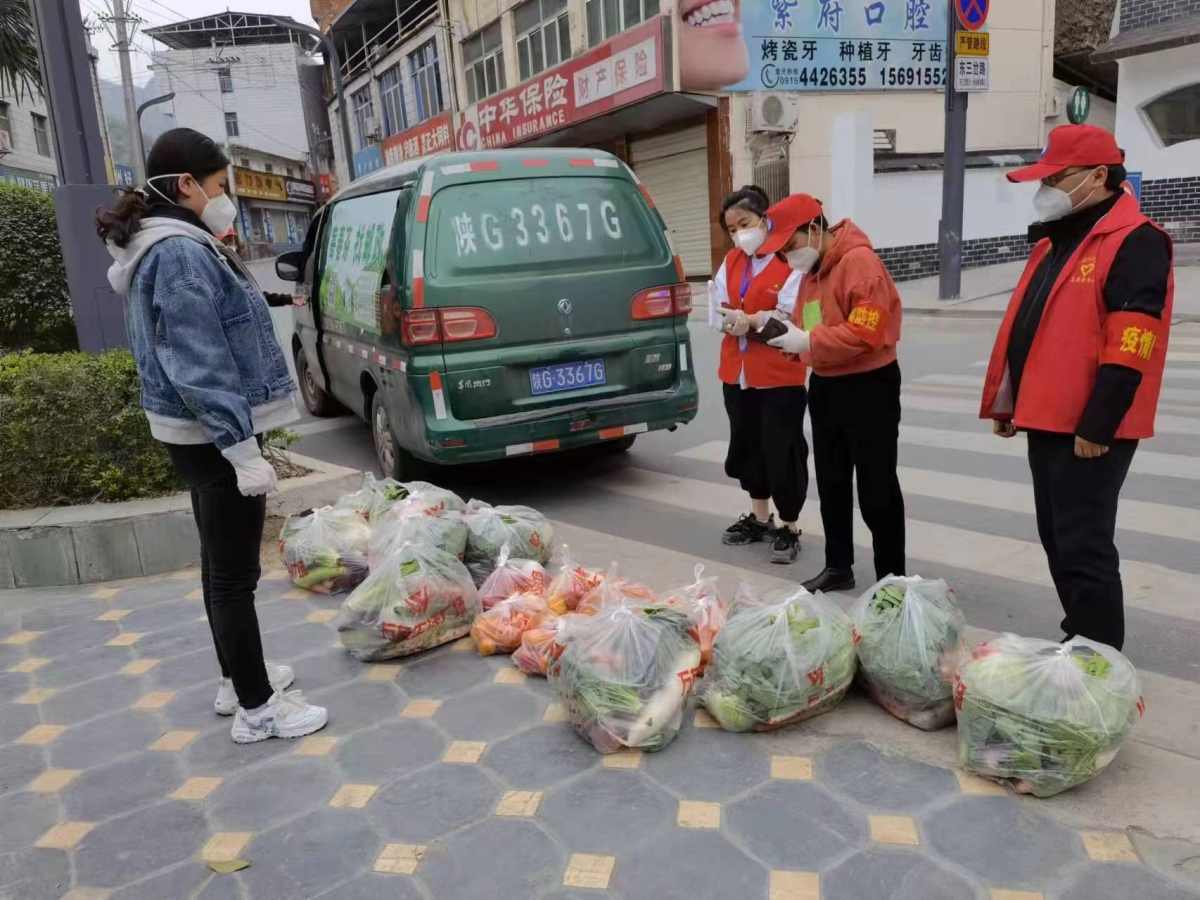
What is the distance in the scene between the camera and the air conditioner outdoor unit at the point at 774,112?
53.7ft

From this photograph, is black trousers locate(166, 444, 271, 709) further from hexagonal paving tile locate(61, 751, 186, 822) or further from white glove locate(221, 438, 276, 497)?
hexagonal paving tile locate(61, 751, 186, 822)

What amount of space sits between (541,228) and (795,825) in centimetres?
368

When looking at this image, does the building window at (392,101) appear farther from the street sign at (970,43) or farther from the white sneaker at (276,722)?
the white sneaker at (276,722)

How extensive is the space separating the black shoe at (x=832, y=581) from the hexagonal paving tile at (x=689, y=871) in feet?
5.51

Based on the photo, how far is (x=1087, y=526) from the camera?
9.14 ft

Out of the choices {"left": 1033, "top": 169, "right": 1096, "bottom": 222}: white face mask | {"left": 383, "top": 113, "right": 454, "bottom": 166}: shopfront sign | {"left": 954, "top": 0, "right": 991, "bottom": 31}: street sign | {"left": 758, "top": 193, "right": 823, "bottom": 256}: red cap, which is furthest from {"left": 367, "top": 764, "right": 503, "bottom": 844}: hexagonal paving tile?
{"left": 383, "top": 113, "right": 454, "bottom": 166}: shopfront sign

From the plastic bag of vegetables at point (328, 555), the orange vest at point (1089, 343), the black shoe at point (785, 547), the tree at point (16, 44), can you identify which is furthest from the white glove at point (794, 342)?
the tree at point (16, 44)

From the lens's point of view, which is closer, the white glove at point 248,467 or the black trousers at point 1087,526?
the white glove at point 248,467

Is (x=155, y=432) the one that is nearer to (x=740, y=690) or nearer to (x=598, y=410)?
(x=740, y=690)

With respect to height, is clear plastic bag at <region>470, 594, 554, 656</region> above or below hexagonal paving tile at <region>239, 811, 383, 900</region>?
above

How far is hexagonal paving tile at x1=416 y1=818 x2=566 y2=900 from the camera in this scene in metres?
2.24

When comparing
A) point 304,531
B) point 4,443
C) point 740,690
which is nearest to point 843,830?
point 740,690

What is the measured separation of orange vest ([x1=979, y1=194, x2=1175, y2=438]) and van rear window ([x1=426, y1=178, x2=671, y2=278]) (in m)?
2.95

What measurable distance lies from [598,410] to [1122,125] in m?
14.8
